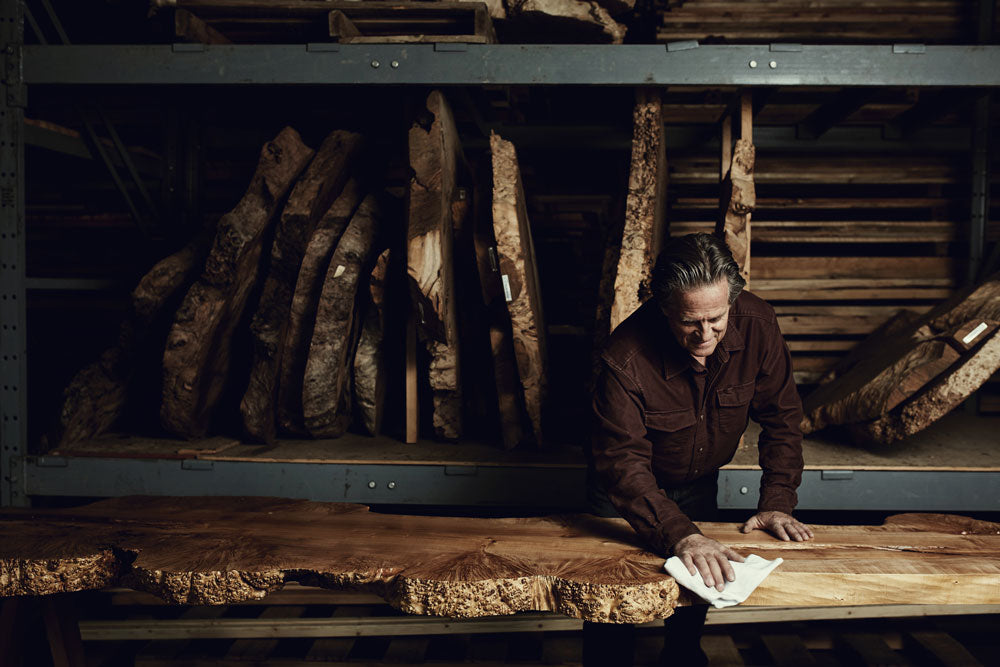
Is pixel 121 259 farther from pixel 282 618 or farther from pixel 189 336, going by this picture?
pixel 282 618

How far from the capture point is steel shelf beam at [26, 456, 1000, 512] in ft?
8.54

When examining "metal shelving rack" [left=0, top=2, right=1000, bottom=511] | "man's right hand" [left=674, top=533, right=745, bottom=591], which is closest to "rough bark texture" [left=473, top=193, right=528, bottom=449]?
"metal shelving rack" [left=0, top=2, right=1000, bottom=511]

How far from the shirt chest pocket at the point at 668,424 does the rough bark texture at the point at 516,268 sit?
2.26 ft

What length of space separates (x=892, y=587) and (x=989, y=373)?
4.45ft

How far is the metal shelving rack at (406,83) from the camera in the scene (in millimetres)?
2541

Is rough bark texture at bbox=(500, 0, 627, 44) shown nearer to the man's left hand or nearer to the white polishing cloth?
the man's left hand

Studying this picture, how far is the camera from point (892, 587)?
1.67m

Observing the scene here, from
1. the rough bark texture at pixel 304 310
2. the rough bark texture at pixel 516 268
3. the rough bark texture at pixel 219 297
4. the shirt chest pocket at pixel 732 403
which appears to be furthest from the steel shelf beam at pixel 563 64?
the shirt chest pocket at pixel 732 403

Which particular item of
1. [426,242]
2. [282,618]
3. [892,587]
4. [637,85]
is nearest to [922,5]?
[637,85]

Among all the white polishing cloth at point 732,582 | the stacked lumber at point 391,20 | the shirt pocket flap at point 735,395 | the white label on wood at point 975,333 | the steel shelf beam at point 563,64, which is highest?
the stacked lumber at point 391,20

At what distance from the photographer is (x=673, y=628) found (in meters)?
2.52

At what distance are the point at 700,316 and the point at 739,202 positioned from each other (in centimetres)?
95

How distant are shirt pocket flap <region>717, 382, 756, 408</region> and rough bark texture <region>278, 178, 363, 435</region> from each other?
1741 millimetres

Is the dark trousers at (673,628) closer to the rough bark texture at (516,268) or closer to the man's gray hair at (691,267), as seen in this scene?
the rough bark texture at (516,268)
